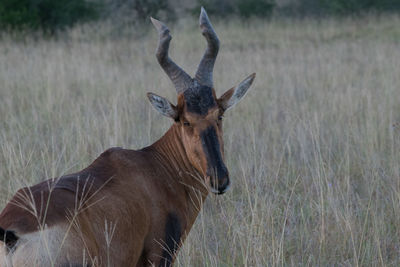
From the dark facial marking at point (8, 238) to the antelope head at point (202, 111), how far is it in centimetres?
166

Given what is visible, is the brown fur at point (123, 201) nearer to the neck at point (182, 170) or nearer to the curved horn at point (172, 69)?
the neck at point (182, 170)

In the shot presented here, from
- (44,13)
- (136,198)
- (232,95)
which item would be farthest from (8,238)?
(44,13)

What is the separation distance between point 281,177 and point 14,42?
43.6 ft

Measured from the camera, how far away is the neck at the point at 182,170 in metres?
4.96

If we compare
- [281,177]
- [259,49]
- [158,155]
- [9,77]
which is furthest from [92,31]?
[158,155]

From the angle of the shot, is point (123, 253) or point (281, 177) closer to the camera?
point (123, 253)

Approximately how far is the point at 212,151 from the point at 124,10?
22.1m

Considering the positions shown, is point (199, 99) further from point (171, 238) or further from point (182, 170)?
point (171, 238)

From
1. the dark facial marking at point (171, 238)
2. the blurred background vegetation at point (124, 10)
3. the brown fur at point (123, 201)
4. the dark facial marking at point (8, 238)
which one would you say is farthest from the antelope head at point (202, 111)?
the blurred background vegetation at point (124, 10)

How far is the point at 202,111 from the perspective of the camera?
4.91 meters

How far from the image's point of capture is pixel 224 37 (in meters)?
21.4

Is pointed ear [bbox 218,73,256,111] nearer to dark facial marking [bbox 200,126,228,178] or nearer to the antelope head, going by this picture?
the antelope head

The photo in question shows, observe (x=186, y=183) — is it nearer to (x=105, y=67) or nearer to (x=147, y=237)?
(x=147, y=237)

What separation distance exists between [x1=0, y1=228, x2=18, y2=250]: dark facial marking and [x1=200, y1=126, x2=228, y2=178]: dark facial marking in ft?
5.63
